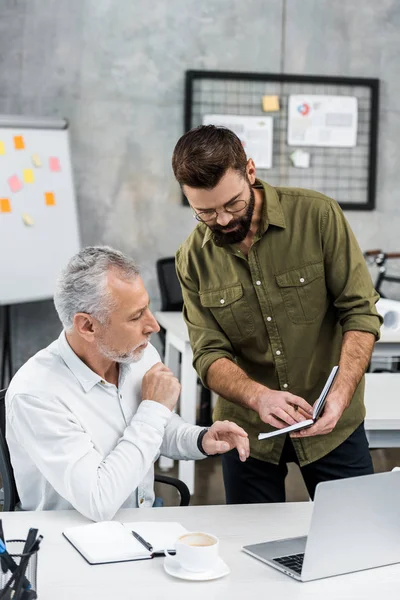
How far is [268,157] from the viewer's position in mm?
5781

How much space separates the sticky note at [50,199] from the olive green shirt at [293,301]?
2895 millimetres

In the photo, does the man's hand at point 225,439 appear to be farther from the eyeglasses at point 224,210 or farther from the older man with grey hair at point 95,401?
the eyeglasses at point 224,210

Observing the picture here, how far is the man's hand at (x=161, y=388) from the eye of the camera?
81.8 inches

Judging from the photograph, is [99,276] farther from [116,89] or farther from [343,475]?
[116,89]

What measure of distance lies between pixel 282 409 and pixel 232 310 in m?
0.38

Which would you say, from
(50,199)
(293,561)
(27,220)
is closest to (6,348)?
(27,220)

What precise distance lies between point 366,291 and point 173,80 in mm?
3745

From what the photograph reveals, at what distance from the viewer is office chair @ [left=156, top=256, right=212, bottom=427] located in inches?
210

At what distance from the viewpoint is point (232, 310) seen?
2332 mm

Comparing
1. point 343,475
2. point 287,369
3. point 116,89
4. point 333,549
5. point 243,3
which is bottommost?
point 343,475

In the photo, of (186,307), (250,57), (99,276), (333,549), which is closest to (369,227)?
(250,57)

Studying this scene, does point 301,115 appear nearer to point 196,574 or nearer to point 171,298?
point 171,298

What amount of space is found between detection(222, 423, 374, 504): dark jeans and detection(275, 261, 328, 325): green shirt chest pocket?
33 cm

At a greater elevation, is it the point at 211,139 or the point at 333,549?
the point at 211,139
